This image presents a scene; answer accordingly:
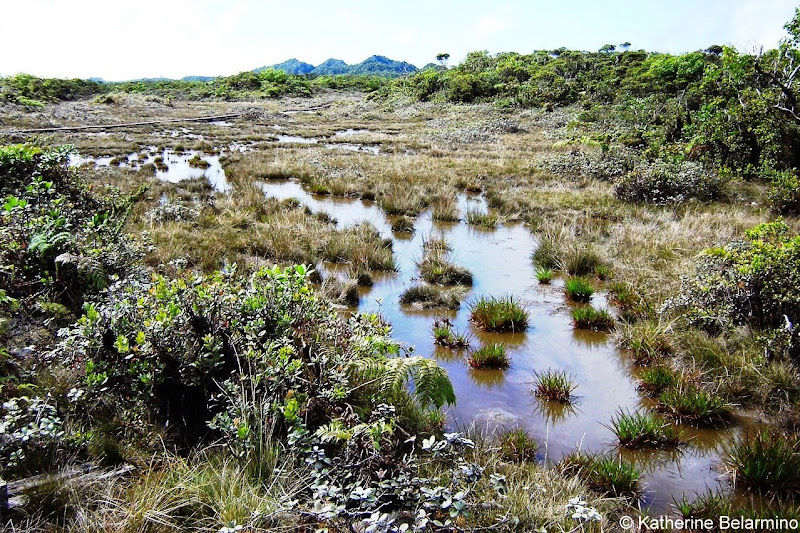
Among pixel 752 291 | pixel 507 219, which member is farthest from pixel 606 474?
pixel 507 219

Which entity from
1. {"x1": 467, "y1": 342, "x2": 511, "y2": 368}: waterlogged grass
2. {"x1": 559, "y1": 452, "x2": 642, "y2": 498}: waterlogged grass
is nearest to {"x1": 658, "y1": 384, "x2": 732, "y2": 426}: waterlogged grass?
{"x1": 559, "y1": 452, "x2": 642, "y2": 498}: waterlogged grass

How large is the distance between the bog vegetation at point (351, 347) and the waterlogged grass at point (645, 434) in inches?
0.7

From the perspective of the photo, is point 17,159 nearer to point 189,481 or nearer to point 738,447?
point 189,481

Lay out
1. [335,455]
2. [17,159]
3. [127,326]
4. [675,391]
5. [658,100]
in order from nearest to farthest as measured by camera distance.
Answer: [335,455], [127,326], [675,391], [17,159], [658,100]

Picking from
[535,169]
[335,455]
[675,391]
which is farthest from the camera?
[535,169]

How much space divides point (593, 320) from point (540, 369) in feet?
4.54

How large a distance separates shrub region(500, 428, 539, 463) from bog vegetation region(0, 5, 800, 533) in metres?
0.02

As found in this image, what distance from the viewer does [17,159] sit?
258 inches

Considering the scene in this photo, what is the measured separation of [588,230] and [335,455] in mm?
8169

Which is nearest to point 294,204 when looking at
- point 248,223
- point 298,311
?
point 248,223

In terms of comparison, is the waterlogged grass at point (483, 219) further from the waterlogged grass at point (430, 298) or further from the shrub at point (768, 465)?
the shrub at point (768, 465)

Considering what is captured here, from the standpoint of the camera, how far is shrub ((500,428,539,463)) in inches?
159

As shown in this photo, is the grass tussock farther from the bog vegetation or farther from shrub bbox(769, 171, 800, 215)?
shrub bbox(769, 171, 800, 215)

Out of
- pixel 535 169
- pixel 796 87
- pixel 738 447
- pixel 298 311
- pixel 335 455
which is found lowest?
pixel 738 447
